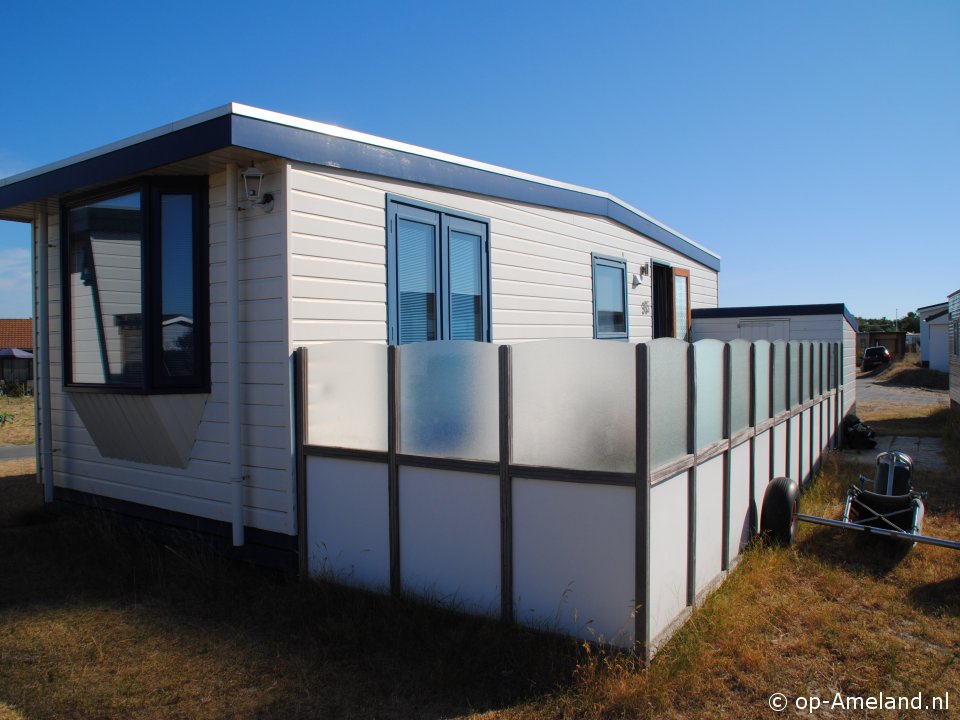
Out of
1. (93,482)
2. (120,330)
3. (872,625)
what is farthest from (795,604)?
(93,482)

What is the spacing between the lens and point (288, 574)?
4.79 meters

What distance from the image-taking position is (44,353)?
6723 millimetres

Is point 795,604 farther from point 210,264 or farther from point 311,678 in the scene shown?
point 210,264

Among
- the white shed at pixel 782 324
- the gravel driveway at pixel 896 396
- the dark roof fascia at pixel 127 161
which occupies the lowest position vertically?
the gravel driveway at pixel 896 396

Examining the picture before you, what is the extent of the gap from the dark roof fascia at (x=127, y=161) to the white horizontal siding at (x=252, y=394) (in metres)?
0.38

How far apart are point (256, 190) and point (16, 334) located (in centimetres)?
4430

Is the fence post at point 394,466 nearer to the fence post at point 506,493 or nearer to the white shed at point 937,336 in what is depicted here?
the fence post at point 506,493

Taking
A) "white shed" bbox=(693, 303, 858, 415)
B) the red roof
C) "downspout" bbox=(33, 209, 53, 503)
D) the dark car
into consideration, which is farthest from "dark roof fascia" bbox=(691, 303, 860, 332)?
the red roof

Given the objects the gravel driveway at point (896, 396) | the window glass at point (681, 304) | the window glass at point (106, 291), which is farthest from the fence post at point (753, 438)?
the gravel driveway at point (896, 396)

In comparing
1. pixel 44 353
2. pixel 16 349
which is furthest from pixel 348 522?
pixel 16 349

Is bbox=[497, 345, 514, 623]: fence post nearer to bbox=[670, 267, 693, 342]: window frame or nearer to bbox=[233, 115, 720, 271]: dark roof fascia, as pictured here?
bbox=[233, 115, 720, 271]: dark roof fascia

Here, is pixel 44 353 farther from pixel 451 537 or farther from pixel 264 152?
pixel 451 537

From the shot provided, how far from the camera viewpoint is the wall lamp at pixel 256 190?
4.65 m

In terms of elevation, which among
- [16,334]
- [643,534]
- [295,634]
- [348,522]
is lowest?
[295,634]
